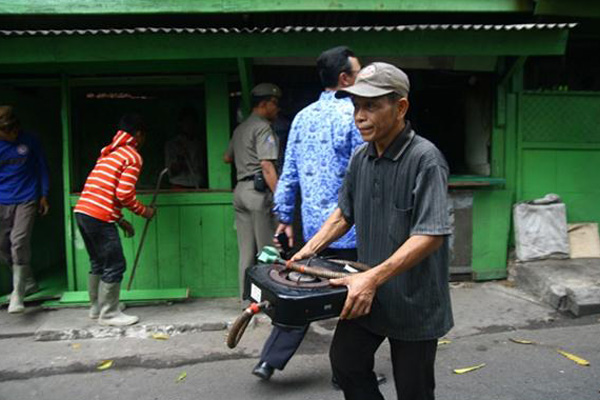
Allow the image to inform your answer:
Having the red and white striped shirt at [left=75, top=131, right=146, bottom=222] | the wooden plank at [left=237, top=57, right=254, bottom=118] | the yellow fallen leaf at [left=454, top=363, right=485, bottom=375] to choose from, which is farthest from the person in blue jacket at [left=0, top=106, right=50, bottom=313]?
the yellow fallen leaf at [left=454, top=363, right=485, bottom=375]

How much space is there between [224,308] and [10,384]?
193cm

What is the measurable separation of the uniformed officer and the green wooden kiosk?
417 mm

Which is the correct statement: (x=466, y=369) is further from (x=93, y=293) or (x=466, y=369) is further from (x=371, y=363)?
(x=93, y=293)

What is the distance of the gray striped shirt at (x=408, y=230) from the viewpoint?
202cm

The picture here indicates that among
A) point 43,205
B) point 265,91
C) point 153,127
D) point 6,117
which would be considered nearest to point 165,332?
point 43,205

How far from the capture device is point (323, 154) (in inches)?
123

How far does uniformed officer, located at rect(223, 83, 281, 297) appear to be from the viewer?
15.0 feet

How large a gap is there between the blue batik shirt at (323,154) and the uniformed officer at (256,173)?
4.23 feet

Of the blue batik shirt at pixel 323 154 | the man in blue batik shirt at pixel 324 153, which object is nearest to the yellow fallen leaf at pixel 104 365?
the man in blue batik shirt at pixel 324 153

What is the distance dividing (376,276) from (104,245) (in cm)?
319

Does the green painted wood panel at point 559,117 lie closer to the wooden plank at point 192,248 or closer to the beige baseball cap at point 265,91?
the beige baseball cap at point 265,91

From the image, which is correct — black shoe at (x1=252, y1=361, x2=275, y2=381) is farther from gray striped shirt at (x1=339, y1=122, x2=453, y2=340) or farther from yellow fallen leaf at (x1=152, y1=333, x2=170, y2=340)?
gray striped shirt at (x1=339, y1=122, x2=453, y2=340)

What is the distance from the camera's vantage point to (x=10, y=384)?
12.0 feet

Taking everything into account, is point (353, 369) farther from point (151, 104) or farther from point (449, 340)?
point (151, 104)
